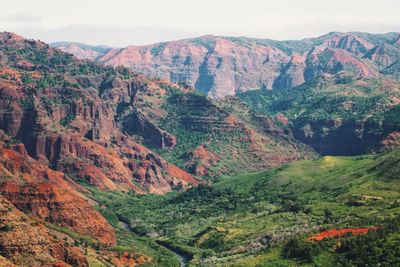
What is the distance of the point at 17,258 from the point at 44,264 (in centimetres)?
666

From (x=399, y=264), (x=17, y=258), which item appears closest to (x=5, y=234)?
(x=17, y=258)

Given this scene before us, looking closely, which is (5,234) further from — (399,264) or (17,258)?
(399,264)

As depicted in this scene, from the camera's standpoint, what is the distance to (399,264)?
199 metres

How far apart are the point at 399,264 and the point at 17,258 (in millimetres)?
92281

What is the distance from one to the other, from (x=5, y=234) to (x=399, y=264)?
96210 mm

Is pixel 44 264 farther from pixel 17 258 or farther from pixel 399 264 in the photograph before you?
pixel 399 264

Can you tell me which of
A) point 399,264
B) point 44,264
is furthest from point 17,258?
point 399,264

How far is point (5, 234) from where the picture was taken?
199375 mm

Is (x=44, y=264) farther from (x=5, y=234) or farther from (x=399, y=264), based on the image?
(x=399, y=264)

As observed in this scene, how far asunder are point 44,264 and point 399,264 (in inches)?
3392

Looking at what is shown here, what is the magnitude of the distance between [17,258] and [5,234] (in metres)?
7.42

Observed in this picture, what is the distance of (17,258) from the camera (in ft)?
642
